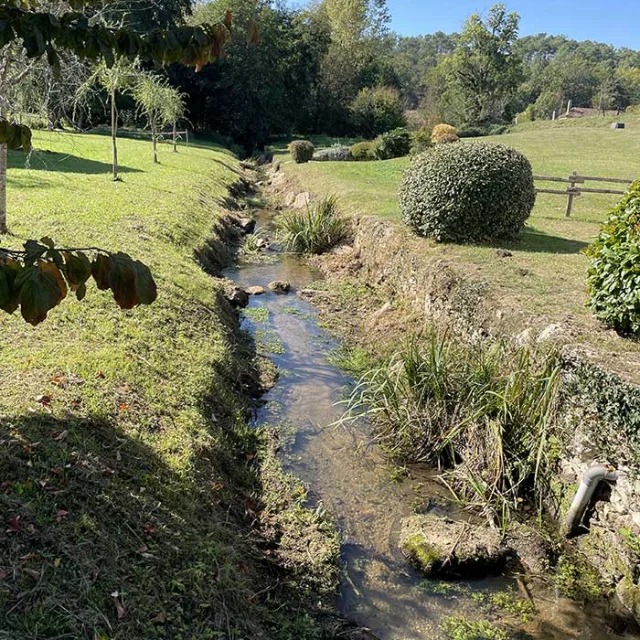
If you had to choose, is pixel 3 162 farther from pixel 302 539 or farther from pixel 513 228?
pixel 513 228

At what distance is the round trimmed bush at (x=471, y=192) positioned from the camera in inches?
384

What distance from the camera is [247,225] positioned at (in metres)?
16.6

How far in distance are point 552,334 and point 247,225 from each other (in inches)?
470

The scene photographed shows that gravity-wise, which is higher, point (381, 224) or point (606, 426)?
point (381, 224)

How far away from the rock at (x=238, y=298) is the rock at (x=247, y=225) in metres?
6.02

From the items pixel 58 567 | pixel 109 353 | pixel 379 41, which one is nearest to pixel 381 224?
pixel 109 353

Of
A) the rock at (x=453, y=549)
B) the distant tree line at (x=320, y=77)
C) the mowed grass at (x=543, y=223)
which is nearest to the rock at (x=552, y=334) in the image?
the mowed grass at (x=543, y=223)

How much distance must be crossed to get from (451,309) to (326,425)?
2846mm

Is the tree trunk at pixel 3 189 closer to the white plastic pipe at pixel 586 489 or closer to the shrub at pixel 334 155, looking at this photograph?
the white plastic pipe at pixel 586 489

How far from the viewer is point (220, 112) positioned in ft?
136

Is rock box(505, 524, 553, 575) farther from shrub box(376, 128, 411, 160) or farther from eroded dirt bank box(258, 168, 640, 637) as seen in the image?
shrub box(376, 128, 411, 160)

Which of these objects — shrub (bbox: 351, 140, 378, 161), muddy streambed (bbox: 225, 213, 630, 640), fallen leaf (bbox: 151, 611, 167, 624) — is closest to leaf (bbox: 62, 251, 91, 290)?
fallen leaf (bbox: 151, 611, 167, 624)

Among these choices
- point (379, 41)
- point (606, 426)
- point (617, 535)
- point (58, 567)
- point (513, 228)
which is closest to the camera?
point (58, 567)

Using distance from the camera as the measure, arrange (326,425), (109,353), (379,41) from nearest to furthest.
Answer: (109,353) < (326,425) < (379,41)
